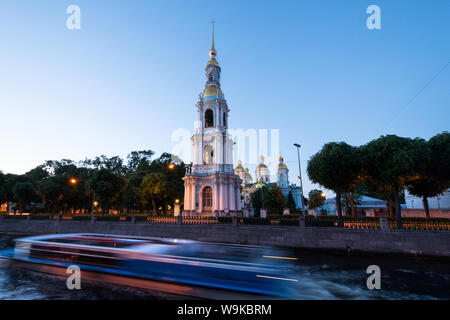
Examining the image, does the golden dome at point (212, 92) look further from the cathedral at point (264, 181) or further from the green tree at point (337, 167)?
the cathedral at point (264, 181)

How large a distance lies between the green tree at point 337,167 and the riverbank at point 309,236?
438cm

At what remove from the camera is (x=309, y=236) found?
57.3 ft

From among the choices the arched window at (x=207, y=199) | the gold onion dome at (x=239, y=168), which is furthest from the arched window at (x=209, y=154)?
the gold onion dome at (x=239, y=168)

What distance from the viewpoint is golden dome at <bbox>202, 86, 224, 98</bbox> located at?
41606mm

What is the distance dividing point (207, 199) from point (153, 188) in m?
11.8

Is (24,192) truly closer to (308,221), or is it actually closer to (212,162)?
(212,162)

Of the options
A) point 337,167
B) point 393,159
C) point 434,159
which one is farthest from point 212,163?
point 434,159

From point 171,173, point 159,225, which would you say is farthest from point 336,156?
point 171,173

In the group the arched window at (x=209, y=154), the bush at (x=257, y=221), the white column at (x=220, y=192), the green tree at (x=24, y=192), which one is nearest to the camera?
the bush at (x=257, y=221)

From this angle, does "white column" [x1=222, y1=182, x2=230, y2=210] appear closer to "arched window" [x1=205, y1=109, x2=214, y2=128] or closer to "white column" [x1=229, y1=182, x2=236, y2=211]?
"white column" [x1=229, y1=182, x2=236, y2=211]

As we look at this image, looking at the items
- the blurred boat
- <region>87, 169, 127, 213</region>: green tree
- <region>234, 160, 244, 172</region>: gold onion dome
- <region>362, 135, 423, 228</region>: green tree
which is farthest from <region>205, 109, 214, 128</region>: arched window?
<region>234, 160, 244, 172</region>: gold onion dome

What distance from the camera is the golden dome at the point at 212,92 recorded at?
137 ft

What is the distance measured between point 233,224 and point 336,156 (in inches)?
455
